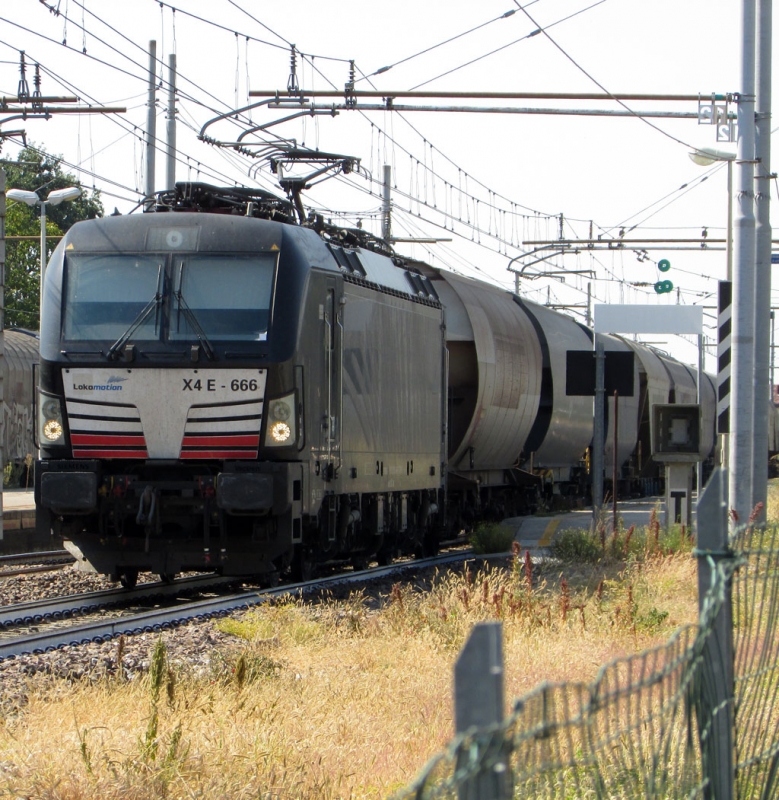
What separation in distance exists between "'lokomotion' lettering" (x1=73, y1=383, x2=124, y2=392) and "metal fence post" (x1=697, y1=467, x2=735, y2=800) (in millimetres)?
8496

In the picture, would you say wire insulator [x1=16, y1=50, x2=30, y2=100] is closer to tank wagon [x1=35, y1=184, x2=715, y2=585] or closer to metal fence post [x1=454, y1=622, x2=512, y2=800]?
tank wagon [x1=35, y1=184, x2=715, y2=585]

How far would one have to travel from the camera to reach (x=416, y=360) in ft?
50.5

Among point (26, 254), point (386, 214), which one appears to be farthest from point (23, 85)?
point (26, 254)

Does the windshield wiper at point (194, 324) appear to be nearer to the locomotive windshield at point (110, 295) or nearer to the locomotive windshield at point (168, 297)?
A: the locomotive windshield at point (168, 297)

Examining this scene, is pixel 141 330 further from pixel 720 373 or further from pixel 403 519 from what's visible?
pixel 720 373

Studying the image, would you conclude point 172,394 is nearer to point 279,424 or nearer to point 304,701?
point 279,424

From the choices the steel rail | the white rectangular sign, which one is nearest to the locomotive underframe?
the steel rail

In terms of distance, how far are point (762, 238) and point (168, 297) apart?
807cm

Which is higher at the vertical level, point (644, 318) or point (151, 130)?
point (151, 130)

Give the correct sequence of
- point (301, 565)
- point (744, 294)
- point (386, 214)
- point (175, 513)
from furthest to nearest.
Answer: point (386, 214) < point (744, 294) < point (301, 565) < point (175, 513)

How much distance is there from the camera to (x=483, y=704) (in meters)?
2.19

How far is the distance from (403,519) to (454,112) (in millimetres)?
5152

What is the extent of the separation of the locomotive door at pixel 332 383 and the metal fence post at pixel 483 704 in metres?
9.94

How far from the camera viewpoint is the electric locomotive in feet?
37.2
